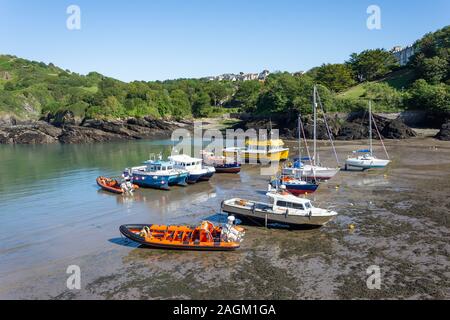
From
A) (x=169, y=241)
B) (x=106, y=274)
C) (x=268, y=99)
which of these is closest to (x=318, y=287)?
(x=169, y=241)

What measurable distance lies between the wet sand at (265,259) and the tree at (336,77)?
73.2m

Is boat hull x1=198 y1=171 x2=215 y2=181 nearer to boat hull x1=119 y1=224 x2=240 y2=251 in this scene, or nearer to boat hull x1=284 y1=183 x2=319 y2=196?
boat hull x1=284 y1=183 x2=319 y2=196

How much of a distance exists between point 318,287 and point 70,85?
170 meters

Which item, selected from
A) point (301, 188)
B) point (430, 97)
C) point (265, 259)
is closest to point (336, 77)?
point (430, 97)

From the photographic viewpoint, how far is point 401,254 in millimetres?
20750

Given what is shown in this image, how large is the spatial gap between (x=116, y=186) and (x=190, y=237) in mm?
18376

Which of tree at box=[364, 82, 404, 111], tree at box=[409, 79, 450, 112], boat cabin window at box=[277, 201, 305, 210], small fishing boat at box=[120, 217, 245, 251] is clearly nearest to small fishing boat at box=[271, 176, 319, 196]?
boat cabin window at box=[277, 201, 305, 210]

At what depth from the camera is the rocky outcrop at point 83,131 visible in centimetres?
9281

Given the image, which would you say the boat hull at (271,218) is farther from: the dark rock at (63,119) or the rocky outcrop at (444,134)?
the dark rock at (63,119)

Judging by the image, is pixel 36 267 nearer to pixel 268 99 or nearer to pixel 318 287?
pixel 318 287

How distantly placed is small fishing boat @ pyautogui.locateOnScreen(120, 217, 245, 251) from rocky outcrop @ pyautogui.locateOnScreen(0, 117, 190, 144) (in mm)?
73873

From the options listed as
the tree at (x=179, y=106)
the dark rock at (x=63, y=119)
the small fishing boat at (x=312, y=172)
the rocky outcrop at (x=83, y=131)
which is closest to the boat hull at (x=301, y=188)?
the small fishing boat at (x=312, y=172)

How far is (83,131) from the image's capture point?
9519 centimetres
